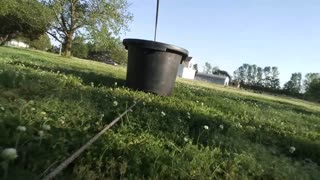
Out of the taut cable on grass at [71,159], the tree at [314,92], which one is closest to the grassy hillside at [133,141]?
the taut cable on grass at [71,159]

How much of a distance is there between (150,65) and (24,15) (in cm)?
3421

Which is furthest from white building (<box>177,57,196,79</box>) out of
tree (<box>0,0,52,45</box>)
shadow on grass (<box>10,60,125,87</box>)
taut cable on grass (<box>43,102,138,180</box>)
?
taut cable on grass (<box>43,102,138,180</box>)

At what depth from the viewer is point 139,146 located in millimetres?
3379

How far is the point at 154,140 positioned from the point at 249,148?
3.61 ft

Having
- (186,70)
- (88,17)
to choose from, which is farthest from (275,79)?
(88,17)

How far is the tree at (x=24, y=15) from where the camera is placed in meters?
34.3

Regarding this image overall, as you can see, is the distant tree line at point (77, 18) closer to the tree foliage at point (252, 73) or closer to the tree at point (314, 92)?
the tree at point (314, 92)

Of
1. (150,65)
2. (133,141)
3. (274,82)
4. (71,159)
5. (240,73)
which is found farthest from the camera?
(240,73)

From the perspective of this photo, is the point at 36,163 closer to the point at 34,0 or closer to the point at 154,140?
the point at 154,140

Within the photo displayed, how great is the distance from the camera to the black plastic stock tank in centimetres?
714

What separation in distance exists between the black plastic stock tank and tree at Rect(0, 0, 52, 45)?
28.9 meters

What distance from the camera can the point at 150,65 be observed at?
23.6 feet

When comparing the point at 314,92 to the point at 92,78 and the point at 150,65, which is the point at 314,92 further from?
the point at 150,65

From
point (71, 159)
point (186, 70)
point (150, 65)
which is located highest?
point (186, 70)
